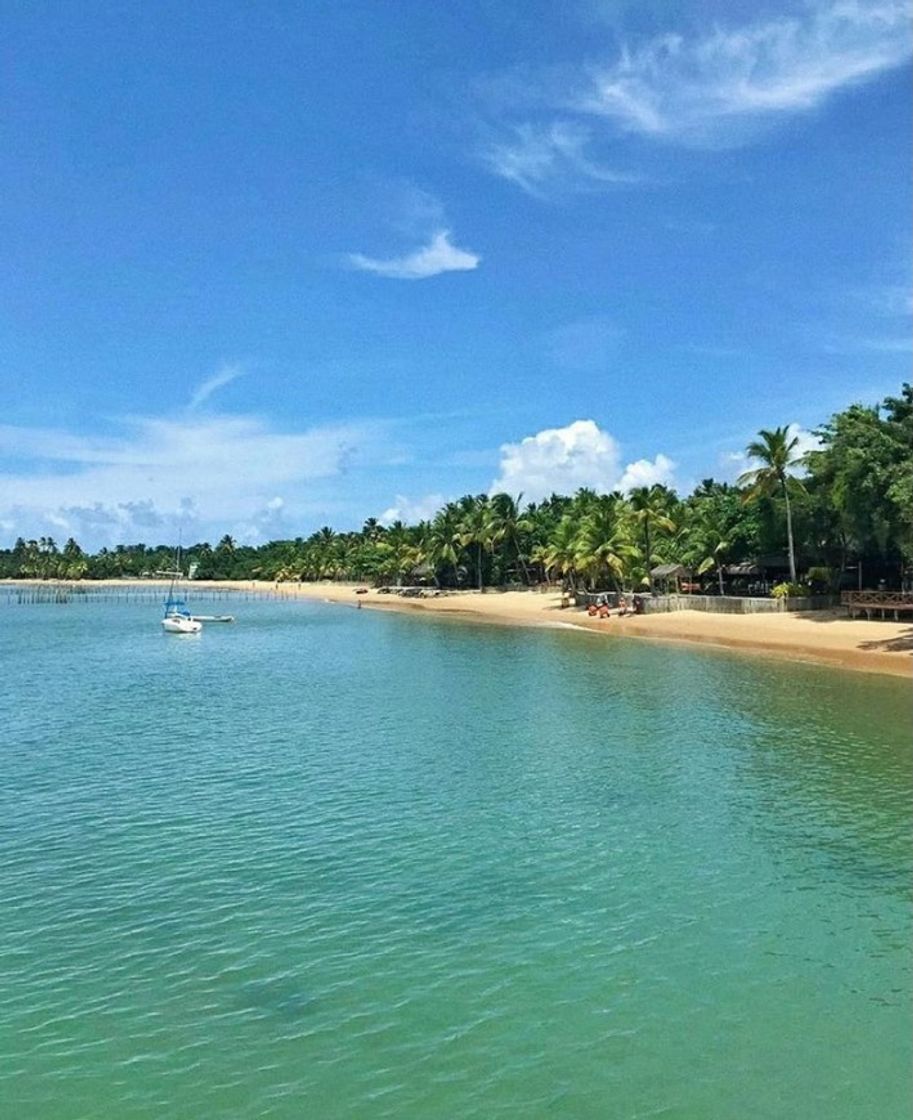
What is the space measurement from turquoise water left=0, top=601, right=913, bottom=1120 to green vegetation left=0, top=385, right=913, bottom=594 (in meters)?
18.4

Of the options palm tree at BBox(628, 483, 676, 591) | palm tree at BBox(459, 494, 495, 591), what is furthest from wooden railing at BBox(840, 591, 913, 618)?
palm tree at BBox(459, 494, 495, 591)

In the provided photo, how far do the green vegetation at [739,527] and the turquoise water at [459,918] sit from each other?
60.5 ft

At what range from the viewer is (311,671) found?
44.8 m

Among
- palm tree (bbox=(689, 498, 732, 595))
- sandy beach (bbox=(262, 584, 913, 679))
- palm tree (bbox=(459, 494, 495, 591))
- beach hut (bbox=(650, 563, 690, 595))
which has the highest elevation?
palm tree (bbox=(459, 494, 495, 591))

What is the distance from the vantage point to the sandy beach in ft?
135

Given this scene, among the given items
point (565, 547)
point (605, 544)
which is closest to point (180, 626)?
point (565, 547)

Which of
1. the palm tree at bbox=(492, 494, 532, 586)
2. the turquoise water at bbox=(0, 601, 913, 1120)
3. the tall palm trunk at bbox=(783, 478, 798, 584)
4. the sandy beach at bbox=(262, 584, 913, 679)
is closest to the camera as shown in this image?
the turquoise water at bbox=(0, 601, 913, 1120)

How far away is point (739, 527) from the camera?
64562 mm

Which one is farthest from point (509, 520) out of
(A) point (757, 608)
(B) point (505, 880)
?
(B) point (505, 880)

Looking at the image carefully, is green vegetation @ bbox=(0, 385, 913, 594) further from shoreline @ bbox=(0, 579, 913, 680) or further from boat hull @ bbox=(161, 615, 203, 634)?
boat hull @ bbox=(161, 615, 203, 634)

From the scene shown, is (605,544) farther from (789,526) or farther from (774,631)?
(774,631)

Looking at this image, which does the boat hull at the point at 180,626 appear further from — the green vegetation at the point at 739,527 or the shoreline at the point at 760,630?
the green vegetation at the point at 739,527

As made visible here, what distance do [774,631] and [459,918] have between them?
40173mm

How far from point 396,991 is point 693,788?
11072mm
